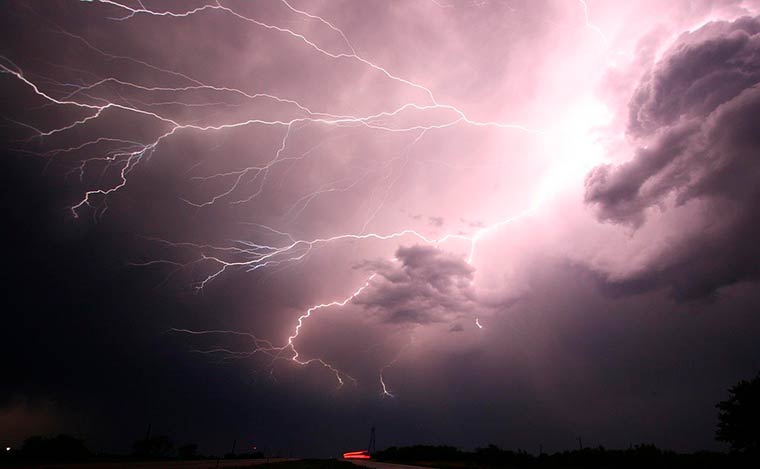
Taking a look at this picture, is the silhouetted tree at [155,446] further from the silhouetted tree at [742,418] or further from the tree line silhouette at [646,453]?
the silhouetted tree at [742,418]

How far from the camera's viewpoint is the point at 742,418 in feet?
68.8

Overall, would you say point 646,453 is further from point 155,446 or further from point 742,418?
point 155,446

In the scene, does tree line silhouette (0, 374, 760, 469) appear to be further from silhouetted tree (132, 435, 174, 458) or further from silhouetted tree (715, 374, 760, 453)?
silhouetted tree (132, 435, 174, 458)

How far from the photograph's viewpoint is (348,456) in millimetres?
69375

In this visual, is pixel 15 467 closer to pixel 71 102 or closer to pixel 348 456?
pixel 71 102

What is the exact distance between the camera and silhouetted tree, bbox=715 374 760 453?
66.6ft

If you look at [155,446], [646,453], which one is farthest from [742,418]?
[155,446]

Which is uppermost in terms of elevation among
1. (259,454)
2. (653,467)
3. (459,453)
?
(653,467)

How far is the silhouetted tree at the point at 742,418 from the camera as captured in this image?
20.3 m

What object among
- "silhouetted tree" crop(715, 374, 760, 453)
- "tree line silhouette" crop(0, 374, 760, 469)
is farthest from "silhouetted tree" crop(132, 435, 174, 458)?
"silhouetted tree" crop(715, 374, 760, 453)

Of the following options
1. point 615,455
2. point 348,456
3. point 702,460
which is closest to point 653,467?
point 702,460

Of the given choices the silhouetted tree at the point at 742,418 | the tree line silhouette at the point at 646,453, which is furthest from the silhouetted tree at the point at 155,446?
the silhouetted tree at the point at 742,418

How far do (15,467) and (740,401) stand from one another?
36.2 metres

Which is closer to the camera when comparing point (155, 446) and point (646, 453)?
point (646, 453)
